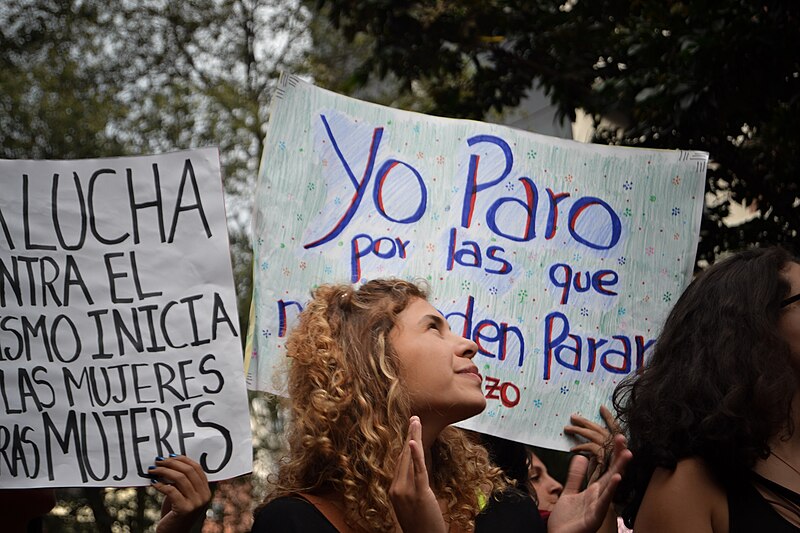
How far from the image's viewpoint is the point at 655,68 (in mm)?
4805

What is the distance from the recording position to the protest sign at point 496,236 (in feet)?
10.1

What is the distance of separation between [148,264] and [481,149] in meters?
1.10

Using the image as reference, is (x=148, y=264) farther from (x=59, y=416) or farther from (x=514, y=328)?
(x=514, y=328)

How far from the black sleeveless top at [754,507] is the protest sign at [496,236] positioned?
0.91 meters

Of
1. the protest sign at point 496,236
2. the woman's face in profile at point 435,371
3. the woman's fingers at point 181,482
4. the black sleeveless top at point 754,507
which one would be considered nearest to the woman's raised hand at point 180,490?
the woman's fingers at point 181,482

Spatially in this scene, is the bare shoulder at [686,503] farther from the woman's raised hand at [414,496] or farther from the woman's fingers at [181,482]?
the woman's fingers at [181,482]

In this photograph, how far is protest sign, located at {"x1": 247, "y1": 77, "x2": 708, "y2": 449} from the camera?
309 centimetres

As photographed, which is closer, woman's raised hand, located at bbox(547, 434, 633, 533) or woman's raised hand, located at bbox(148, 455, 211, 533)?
woman's raised hand, located at bbox(547, 434, 633, 533)

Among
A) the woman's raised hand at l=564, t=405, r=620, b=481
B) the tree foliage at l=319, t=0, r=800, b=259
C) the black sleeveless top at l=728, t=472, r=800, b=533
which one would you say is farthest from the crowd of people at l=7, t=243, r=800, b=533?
the tree foliage at l=319, t=0, r=800, b=259

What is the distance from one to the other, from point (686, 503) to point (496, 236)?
4.24 ft

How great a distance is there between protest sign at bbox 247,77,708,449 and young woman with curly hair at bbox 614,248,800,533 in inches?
27.5

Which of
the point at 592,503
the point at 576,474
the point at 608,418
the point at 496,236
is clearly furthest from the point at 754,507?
the point at 496,236

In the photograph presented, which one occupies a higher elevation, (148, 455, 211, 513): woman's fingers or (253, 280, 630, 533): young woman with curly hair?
(253, 280, 630, 533): young woman with curly hair

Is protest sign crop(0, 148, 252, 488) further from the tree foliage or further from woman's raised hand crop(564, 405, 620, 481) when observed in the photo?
the tree foliage
